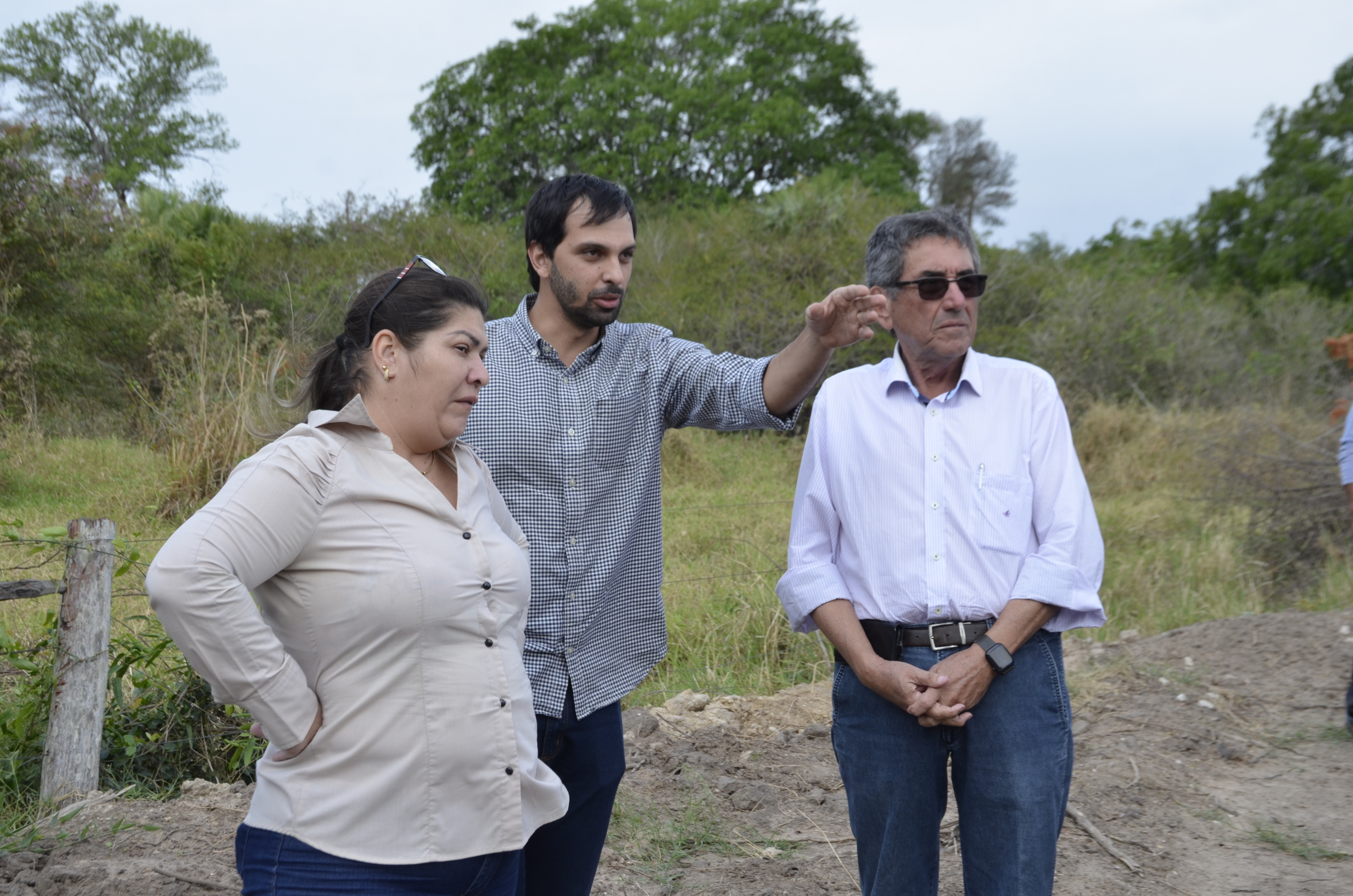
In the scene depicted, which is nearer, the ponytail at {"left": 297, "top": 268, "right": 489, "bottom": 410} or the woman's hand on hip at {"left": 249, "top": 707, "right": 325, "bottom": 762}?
the woman's hand on hip at {"left": 249, "top": 707, "right": 325, "bottom": 762}

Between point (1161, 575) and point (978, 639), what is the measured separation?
22.5 ft

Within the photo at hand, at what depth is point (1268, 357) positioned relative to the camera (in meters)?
18.1

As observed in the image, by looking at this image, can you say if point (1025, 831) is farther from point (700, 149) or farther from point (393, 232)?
point (700, 149)

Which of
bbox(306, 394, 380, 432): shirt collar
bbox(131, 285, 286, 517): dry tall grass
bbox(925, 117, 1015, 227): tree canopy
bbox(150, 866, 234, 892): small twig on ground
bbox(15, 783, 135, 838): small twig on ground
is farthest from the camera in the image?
bbox(925, 117, 1015, 227): tree canopy

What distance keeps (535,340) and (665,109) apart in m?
27.6

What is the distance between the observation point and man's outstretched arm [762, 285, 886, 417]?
2.54 m

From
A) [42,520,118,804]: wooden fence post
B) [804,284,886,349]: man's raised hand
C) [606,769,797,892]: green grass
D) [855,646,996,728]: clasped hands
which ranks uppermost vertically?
[804,284,886,349]: man's raised hand

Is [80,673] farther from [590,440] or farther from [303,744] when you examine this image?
[303,744]

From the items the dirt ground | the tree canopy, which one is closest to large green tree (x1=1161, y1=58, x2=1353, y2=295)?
the tree canopy

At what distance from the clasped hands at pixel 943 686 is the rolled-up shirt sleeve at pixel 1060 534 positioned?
0.19 metres

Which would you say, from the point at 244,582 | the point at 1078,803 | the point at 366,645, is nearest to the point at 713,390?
the point at 366,645

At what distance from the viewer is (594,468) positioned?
104 inches

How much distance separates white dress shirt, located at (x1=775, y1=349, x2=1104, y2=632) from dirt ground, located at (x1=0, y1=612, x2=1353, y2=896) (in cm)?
171

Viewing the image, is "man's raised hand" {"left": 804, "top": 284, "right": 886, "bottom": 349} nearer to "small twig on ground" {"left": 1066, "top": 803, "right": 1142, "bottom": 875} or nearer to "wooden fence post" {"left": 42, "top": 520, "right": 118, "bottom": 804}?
"small twig on ground" {"left": 1066, "top": 803, "right": 1142, "bottom": 875}
